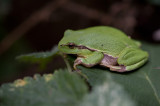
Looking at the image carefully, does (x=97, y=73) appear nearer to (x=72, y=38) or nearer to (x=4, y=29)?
(x=72, y=38)

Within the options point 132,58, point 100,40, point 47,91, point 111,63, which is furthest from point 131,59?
point 47,91

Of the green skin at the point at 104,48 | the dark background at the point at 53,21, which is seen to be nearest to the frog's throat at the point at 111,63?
the green skin at the point at 104,48

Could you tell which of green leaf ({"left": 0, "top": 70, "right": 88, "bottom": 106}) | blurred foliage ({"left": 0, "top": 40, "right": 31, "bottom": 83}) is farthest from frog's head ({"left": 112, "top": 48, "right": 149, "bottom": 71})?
blurred foliage ({"left": 0, "top": 40, "right": 31, "bottom": 83})

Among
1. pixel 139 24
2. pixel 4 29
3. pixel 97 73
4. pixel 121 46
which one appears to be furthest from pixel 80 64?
pixel 4 29

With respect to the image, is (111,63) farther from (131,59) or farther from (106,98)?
(106,98)

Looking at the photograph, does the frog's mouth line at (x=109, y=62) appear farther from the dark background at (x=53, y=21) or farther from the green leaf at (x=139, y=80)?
the dark background at (x=53, y=21)
